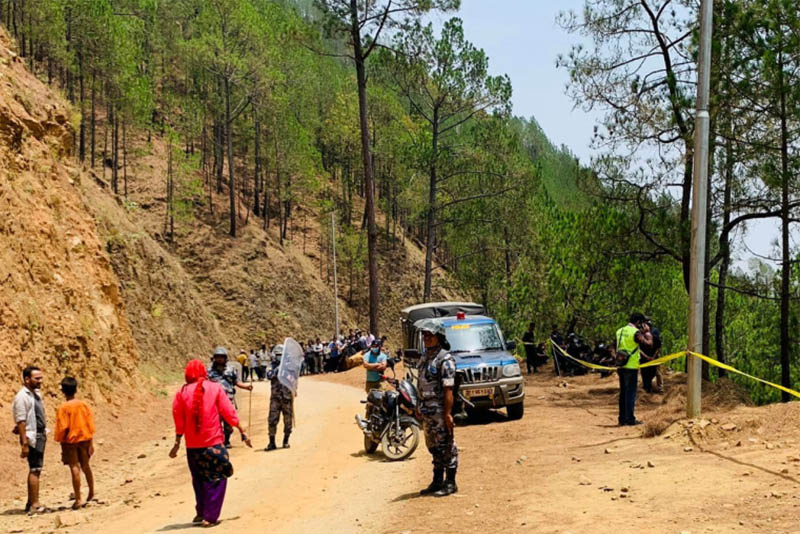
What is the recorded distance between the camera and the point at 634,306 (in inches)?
1162

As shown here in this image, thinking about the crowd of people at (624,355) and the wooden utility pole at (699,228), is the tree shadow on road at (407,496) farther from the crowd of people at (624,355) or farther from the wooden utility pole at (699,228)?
the crowd of people at (624,355)

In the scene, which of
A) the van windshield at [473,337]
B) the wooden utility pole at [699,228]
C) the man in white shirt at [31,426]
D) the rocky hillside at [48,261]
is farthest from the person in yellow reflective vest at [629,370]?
the rocky hillside at [48,261]

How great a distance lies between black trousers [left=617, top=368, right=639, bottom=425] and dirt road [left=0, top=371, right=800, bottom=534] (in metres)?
0.42

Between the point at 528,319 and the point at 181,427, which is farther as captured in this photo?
the point at 528,319

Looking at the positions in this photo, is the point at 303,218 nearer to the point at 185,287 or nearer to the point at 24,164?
the point at 185,287

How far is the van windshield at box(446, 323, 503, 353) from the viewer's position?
57.9ft

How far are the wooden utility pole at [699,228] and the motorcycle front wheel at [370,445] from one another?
17.1ft

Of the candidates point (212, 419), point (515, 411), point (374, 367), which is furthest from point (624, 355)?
point (212, 419)

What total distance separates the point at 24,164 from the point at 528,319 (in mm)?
22294

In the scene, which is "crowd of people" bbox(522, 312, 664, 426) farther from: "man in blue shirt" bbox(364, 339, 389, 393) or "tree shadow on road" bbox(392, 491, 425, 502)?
"tree shadow on road" bbox(392, 491, 425, 502)

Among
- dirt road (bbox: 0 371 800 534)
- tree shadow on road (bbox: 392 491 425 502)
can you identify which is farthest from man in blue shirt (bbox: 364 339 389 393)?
tree shadow on road (bbox: 392 491 425 502)

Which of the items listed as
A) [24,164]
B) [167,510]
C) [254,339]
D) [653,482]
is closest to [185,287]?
[254,339]

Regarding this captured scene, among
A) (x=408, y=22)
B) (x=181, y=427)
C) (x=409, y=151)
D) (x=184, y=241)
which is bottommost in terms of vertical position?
(x=181, y=427)

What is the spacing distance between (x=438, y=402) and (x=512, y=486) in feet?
5.54
